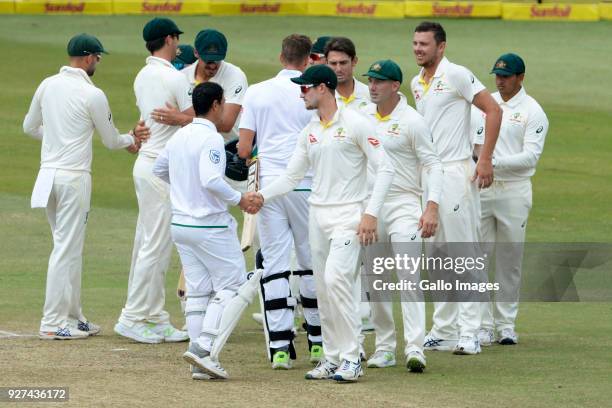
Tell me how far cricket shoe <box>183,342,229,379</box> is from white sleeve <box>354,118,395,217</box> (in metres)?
1.56

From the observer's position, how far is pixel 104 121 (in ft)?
37.5

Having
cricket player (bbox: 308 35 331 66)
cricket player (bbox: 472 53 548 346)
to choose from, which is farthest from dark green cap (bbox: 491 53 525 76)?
cricket player (bbox: 308 35 331 66)

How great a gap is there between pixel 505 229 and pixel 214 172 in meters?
3.39

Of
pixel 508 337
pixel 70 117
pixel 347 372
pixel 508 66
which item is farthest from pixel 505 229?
pixel 70 117

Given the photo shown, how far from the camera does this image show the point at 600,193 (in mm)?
20281

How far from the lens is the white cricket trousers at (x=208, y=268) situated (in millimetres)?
9570

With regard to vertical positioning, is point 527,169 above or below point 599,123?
above

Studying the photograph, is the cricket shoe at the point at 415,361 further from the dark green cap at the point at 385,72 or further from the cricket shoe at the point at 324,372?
the dark green cap at the point at 385,72

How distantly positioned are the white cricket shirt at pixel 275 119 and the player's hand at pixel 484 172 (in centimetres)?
156

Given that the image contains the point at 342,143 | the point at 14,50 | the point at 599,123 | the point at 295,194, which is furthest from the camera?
the point at 14,50

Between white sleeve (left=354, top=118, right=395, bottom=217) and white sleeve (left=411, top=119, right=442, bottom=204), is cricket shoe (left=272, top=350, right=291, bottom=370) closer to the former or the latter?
white sleeve (left=354, top=118, right=395, bottom=217)

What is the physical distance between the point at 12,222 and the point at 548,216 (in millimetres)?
7412

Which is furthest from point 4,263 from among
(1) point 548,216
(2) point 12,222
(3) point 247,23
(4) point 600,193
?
(3) point 247,23

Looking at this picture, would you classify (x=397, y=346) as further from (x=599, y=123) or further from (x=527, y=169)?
(x=599, y=123)
